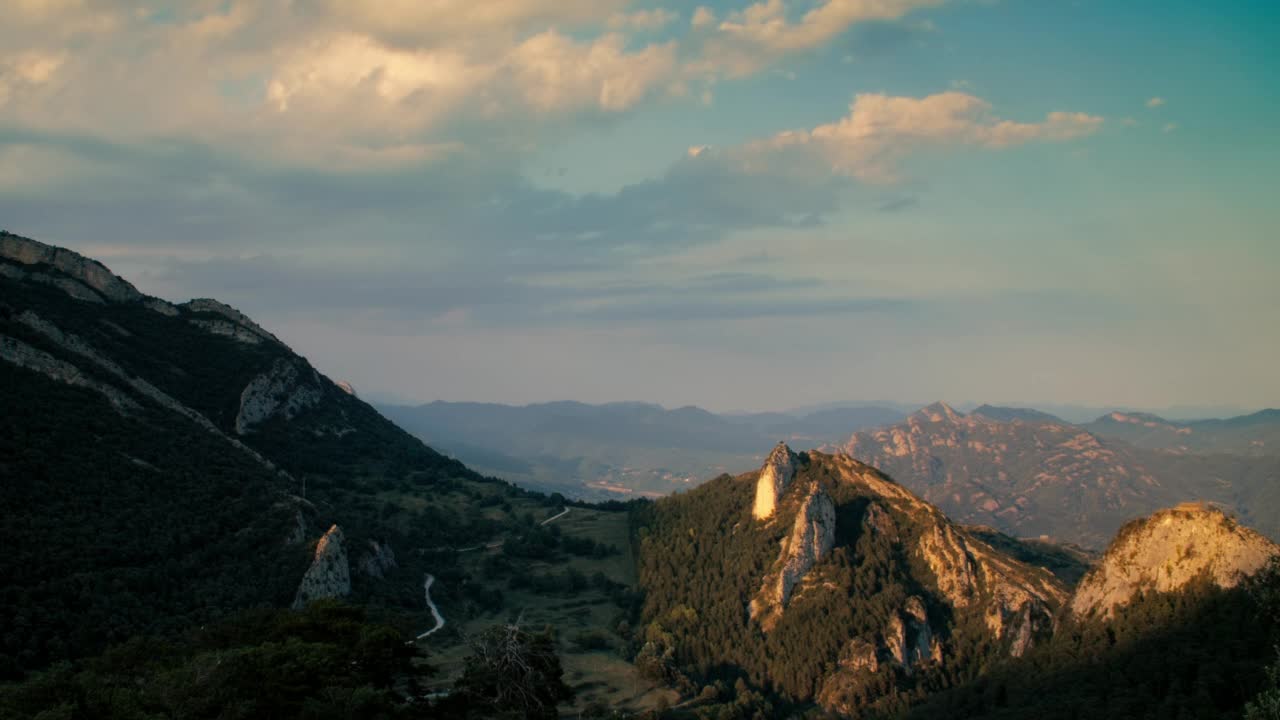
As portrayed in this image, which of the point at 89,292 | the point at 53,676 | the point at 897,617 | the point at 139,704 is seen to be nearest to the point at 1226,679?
the point at 897,617

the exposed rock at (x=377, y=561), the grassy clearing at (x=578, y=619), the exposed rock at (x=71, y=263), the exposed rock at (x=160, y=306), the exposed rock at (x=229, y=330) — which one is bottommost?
the grassy clearing at (x=578, y=619)

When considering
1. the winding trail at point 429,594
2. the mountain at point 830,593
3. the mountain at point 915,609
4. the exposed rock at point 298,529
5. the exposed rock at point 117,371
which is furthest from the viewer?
the exposed rock at point 117,371

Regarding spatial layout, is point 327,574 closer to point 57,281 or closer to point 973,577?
point 973,577

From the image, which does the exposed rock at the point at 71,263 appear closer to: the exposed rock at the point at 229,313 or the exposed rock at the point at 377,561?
the exposed rock at the point at 229,313

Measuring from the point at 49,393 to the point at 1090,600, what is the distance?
133037 mm

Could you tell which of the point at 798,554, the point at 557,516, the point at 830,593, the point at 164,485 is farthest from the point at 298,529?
the point at 830,593

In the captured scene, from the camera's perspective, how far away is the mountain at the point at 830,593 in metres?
108

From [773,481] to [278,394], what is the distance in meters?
113

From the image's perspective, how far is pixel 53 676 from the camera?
42094 mm

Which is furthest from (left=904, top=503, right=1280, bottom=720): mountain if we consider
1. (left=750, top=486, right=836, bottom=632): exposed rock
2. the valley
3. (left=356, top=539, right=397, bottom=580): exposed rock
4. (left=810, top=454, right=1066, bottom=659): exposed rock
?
(left=356, top=539, right=397, bottom=580): exposed rock

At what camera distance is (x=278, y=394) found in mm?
174875

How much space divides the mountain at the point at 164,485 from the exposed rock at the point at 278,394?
51 centimetres

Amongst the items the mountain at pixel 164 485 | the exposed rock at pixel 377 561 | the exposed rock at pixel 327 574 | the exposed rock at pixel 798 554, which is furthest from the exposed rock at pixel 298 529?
the exposed rock at pixel 798 554

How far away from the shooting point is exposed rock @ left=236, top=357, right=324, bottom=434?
529 ft
